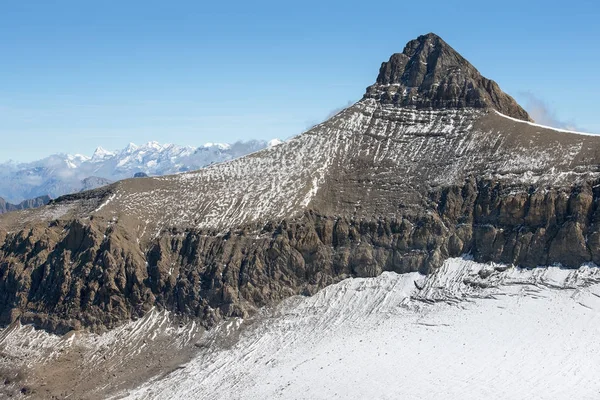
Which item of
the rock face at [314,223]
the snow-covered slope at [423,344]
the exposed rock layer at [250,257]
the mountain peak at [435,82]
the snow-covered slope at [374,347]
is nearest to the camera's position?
the snow-covered slope at [423,344]

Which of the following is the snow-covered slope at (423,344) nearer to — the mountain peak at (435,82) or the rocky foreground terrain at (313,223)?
the rocky foreground terrain at (313,223)

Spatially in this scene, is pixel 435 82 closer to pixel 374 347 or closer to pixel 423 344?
pixel 423 344

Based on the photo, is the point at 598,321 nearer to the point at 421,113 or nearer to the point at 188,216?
the point at 421,113

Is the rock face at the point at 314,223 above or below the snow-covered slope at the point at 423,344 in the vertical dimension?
above

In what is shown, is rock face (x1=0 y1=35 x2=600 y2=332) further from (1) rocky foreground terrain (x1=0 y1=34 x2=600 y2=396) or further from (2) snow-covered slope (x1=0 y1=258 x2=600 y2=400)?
(2) snow-covered slope (x1=0 y1=258 x2=600 y2=400)

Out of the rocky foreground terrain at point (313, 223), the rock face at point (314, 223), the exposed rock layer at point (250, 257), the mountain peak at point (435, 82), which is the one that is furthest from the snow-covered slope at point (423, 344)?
the mountain peak at point (435, 82)

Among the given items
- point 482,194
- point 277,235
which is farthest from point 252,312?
point 482,194

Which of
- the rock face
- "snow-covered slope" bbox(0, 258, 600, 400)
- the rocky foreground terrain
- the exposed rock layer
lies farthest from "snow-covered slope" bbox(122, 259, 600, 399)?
the rock face

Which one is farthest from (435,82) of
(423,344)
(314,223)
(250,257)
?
(423,344)

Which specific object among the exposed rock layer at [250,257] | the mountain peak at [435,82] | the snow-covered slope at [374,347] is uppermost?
the mountain peak at [435,82]
